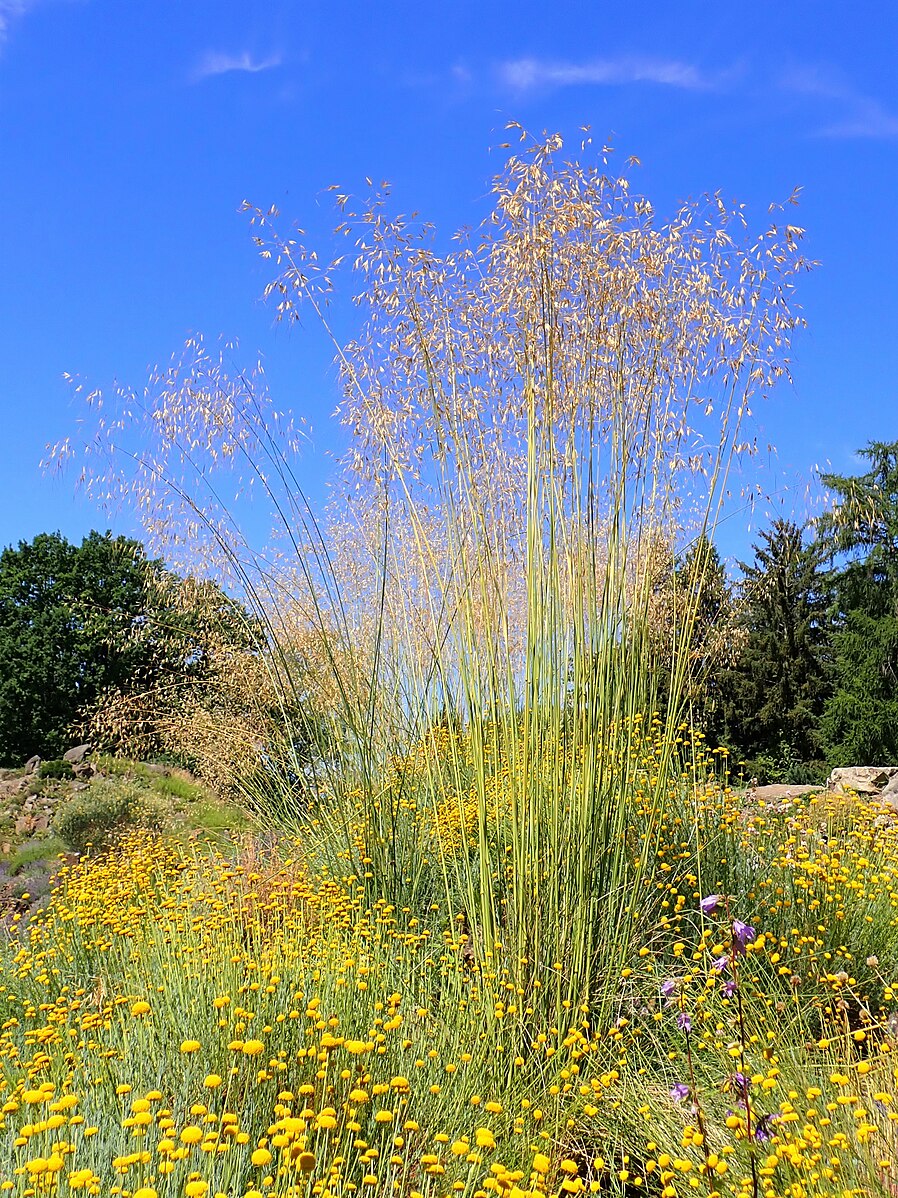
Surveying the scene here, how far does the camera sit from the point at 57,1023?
3.03 meters

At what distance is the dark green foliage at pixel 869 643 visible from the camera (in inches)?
627

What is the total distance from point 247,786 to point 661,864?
279cm

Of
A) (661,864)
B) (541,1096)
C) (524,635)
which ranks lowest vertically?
(541,1096)

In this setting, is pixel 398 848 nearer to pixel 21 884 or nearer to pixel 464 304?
pixel 464 304

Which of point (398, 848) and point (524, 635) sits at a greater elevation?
point (524, 635)

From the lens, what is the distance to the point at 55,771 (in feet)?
39.3

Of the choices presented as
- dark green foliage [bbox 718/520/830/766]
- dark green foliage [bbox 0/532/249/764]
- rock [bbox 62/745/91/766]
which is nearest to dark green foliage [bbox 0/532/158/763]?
A: dark green foliage [bbox 0/532/249/764]

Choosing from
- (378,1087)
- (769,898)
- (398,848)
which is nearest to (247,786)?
(398,848)

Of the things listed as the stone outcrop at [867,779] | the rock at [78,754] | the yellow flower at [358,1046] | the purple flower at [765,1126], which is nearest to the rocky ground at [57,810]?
the rock at [78,754]

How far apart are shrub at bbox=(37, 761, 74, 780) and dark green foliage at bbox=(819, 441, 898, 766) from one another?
11.2m

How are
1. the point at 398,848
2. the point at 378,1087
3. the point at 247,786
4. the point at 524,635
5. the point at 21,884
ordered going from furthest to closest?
1. the point at 21,884
2. the point at 247,786
3. the point at 398,848
4. the point at 524,635
5. the point at 378,1087

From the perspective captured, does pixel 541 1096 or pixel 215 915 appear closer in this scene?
pixel 541 1096

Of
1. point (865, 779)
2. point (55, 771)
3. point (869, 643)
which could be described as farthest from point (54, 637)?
point (869, 643)

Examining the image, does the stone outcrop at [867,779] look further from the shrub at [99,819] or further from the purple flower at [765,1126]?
the purple flower at [765,1126]
